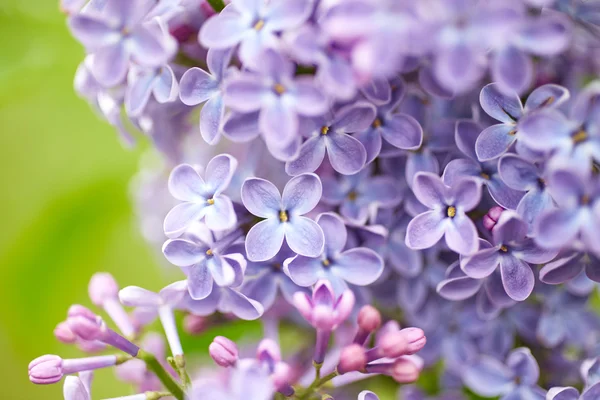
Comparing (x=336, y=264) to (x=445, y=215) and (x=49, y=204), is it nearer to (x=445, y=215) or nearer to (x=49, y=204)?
(x=445, y=215)

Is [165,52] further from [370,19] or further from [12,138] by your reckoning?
[12,138]

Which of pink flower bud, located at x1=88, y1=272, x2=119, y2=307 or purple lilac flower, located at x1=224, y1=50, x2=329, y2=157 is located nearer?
purple lilac flower, located at x1=224, y1=50, x2=329, y2=157

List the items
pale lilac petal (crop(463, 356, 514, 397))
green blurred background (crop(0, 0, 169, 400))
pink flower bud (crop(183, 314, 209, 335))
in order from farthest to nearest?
green blurred background (crop(0, 0, 169, 400)) → pink flower bud (crop(183, 314, 209, 335)) → pale lilac petal (crop(463, 356, 514, 397))

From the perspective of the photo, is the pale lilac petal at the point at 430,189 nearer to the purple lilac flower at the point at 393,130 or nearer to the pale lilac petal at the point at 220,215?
the purple lilac flower at the point at 393,130

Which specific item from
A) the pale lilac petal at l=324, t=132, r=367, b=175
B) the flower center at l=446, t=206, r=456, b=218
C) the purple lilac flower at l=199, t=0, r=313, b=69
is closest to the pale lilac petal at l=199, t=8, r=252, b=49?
the purple lilac flower at l=199, t=0, r=313, b=69

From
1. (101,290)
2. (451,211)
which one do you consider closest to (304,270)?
(451,211)

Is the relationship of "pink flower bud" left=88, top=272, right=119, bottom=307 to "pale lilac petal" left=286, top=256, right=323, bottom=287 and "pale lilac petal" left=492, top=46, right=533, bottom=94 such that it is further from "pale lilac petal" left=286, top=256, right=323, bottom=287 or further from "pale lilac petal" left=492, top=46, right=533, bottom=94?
"pale lilac petal" left=492, top=46, right=533, bottom=94
